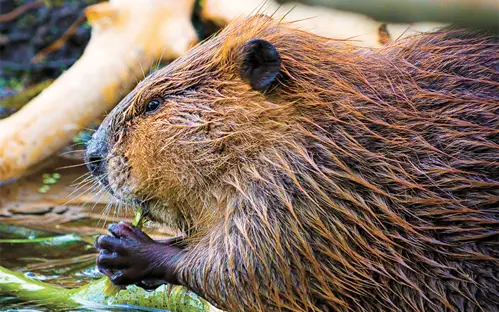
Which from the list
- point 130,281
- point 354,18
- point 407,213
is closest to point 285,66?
point 407,213

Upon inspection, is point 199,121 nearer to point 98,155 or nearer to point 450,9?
point 98,155

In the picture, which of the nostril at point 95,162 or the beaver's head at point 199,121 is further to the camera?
the nostril at point 95,162

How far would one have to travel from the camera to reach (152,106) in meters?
3.21

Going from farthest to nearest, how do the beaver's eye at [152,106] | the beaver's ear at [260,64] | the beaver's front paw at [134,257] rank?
1. the beaver's eye at [152,106]
2. the beaver's front paw at [134,257]
3. the beaver's ear at [260,64]

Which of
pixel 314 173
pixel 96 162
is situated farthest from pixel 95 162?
pixel 314 173

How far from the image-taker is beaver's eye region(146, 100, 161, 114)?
320cm

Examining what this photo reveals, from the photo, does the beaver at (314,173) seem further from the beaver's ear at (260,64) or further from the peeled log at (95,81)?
the peeled log at (95,81)

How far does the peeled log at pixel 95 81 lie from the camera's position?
17.2ft

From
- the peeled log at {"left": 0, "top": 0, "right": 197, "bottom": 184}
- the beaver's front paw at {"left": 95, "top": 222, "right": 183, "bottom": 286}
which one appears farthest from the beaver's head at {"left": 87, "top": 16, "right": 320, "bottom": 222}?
the peeled log at {"left": 0, "top": 0, "right": 197, "bottom": 184}

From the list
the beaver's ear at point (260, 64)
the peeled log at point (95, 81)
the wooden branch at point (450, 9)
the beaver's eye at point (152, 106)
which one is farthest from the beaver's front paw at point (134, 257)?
the peeled log at point (95, 81)

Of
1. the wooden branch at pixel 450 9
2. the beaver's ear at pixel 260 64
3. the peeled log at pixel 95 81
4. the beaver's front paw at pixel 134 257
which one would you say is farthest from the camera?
the peeled log at pixel 95 81

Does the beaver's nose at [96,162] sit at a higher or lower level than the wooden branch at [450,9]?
lower

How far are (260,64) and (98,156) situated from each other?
0.76m

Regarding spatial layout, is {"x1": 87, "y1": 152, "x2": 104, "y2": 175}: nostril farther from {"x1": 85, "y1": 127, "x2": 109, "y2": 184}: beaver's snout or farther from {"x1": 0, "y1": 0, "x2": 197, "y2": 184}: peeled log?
{"x1": 0, "y1": 0, "x2": 197, "y2": 184}: peeled log
